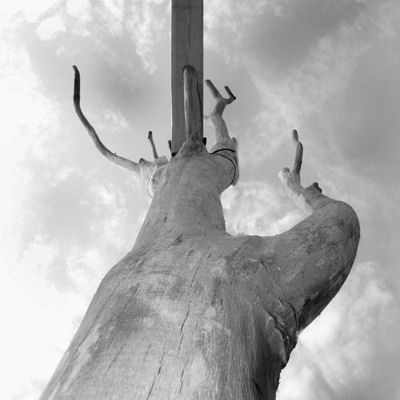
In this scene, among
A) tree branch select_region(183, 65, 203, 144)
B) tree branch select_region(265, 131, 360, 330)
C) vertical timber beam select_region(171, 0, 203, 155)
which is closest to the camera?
tree branch select_region(265, 131, 360, 330)

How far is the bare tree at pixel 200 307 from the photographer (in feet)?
2.94

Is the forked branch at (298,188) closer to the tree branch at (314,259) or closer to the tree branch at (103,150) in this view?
the tree branch at (314,259)

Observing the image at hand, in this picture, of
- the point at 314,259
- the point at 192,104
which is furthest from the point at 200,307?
the point at 192,104

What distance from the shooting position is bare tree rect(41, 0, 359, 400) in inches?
35.2

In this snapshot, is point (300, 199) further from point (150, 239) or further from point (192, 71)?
point (150, 239)

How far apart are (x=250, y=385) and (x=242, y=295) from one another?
9.4 inches

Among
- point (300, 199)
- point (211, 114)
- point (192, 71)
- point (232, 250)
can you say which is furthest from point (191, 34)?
point (232, 250)

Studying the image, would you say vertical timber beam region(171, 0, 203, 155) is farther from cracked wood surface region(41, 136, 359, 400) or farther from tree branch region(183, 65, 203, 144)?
cracked wood surface region(41, 136, 359, 400)

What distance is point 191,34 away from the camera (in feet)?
9.98

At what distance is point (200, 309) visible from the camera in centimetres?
106

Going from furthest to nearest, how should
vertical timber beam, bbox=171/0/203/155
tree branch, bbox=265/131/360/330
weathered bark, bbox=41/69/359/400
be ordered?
vertical timber beam, bbox=171/0/203/155, tree branch, bbox=265/131/360/330, weathered bark, bbox=41/69/359/400

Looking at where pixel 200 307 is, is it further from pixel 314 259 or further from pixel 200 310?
pixel 314 259

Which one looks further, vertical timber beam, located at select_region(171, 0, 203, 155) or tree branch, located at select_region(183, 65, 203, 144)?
vertical timber beam, located at select_region(171, 0, 203, 155)

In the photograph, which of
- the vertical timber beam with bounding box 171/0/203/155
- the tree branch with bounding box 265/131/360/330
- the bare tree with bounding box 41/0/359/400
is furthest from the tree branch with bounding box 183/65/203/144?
the tree branch with bounding box 265/131/360/330
